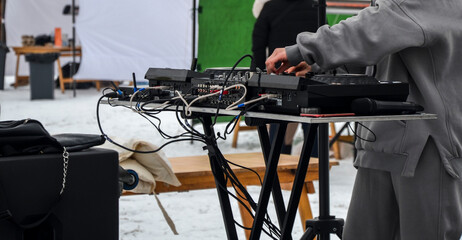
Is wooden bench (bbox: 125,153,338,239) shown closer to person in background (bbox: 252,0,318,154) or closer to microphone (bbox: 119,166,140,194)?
microphone (bbox: 119,166,140,194)

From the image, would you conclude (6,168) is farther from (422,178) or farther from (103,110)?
(103,110)

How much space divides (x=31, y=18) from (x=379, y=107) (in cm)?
1361

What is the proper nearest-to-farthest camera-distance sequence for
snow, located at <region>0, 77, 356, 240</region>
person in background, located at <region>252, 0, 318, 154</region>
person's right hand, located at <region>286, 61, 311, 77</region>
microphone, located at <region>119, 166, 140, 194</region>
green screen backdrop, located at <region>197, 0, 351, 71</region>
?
1. person's right hand, located at <region>286, 61, 311, 77</region>
2. microphone, located at <region>119, 166, 140, 194</region>
3. snow, located at <region>0, 77, 356, 240</region>
4. person in background, located at <region>252, 0, 318, 154</region>
5. green screen backdrop, located at <region>197, 0, 351, 71</region>

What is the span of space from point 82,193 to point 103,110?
685 cm

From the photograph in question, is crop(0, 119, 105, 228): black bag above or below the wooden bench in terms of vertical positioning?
above

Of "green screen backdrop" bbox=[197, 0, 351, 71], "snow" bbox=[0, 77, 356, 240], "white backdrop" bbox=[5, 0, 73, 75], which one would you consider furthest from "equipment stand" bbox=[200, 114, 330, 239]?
"white backdrop" bbox=[5, 0, 73, 75]

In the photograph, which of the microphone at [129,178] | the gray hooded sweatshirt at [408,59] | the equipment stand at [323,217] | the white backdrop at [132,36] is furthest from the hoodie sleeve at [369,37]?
the white backdrop at [132,36]

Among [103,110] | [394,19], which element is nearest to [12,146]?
[394,19]

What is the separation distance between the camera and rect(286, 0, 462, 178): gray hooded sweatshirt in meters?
1.53

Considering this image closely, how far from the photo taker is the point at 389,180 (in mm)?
1736

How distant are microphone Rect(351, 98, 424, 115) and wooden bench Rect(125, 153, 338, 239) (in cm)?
125

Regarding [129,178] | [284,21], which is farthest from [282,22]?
[129,178]

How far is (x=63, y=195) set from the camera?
1818 mm

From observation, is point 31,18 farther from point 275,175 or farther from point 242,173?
point 275,175
